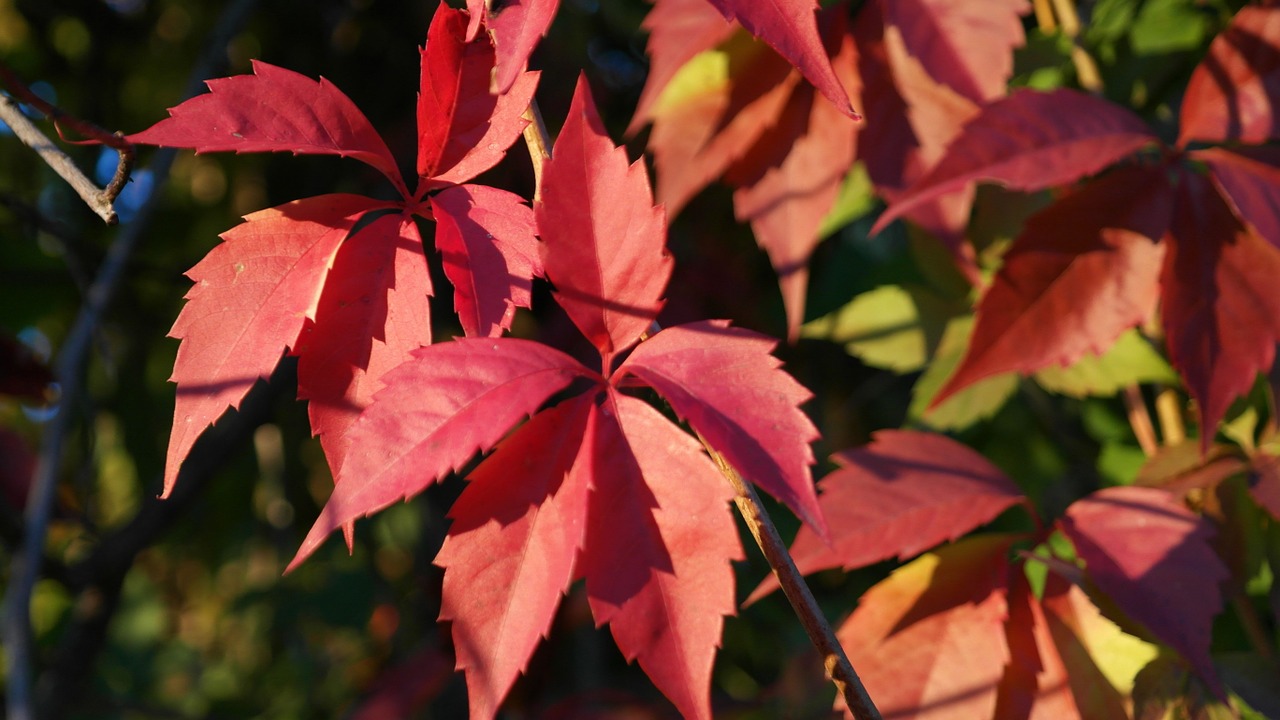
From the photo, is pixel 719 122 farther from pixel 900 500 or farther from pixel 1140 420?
pixel 1140 420

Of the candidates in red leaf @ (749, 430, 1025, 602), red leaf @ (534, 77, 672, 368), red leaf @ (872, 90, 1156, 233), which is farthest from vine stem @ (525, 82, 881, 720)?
red leaf @ (872, 90, 1156, 233)

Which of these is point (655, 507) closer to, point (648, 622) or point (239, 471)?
point (648, 622)

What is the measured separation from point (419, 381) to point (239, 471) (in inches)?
53.4

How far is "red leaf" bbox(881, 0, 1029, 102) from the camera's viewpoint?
0.62m

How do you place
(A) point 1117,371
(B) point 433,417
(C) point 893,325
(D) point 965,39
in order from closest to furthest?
(B) point 433,417, (D) point 965,39, (A) point 1117,371, (C) point 893,325

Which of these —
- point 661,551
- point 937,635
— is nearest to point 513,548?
point 661,551

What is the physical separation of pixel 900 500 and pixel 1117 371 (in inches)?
12.3

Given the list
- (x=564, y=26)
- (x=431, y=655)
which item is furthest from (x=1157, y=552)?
(x=564, y=26)

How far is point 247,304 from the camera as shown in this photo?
0.40m

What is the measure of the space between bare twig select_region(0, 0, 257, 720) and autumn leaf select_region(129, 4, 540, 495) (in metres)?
0.44

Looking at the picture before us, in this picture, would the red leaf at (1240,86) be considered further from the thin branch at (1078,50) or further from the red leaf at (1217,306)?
the thin branch at (1078,50)

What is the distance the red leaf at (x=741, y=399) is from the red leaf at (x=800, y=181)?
0.30 meters

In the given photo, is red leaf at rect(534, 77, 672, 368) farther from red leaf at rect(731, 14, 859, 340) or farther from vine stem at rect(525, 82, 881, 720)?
red leaf at rect(731, 14, 859, 340)

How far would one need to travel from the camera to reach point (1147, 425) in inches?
31.6
